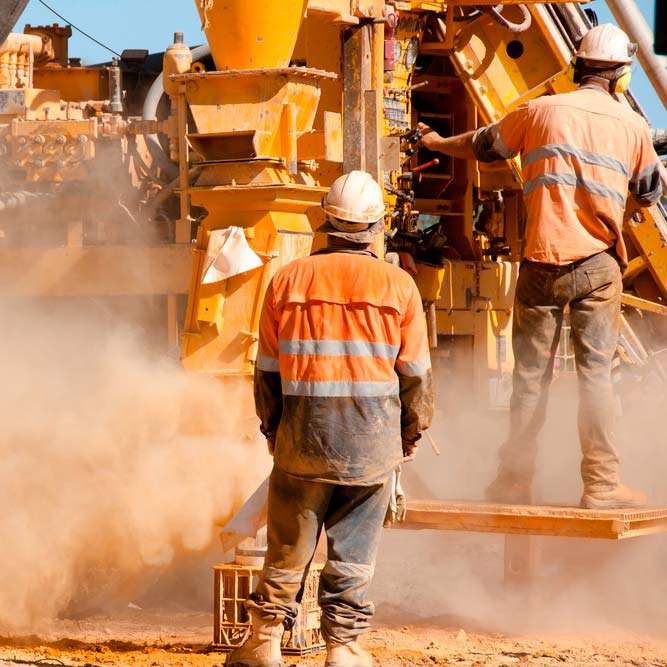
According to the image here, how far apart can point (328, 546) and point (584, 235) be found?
210cm

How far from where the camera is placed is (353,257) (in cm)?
533

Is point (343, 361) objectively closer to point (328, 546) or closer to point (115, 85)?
point (328, 546)

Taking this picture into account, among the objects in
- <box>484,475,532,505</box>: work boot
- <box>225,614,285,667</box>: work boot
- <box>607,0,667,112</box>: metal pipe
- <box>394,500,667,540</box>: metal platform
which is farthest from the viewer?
<box>607,0,667,112</box>: metal pipe

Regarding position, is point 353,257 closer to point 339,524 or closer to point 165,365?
point 339,524

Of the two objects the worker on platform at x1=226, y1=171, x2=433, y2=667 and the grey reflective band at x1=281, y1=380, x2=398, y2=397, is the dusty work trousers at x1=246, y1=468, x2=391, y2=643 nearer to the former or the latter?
the worker on platform at x1=226, y1=171, x2=433, y2=667

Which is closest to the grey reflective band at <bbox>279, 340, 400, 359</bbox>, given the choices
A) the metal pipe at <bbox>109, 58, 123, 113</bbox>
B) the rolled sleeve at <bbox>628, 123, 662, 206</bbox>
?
the rolled sleeve at <bbox>628, 123, 662, 206</bbox>

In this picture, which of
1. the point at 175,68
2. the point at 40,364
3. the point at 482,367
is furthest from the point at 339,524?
the point at 482,367

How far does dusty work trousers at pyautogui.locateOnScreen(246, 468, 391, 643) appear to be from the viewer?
209 inches

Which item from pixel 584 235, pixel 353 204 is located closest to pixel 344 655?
pixel 353 204

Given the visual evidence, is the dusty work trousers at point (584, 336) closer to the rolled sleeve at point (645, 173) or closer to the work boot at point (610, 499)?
the work boot at point (610, 499)

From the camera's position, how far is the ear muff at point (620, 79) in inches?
261

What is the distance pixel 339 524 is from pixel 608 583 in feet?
11.4

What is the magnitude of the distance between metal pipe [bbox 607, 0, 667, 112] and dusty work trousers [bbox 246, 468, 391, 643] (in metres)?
4.70

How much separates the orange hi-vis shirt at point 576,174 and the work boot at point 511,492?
112 cm
